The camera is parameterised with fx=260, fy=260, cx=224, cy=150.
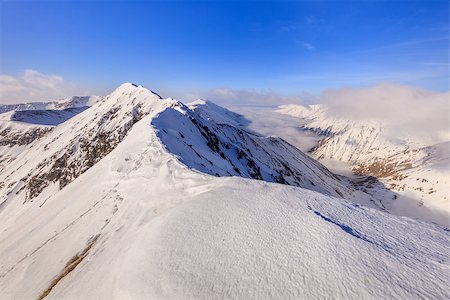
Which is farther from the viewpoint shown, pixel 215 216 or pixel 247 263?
pixel 215 216

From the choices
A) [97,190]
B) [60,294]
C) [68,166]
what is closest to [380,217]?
[60,294]

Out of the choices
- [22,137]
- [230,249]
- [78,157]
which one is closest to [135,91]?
[78,157]

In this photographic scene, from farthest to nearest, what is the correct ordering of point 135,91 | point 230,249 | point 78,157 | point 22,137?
point 22,137, point 135,91, point 78,157, point 230,249

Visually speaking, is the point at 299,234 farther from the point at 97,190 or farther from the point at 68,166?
the point at 68,166

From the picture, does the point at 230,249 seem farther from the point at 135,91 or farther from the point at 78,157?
the point at 135,91

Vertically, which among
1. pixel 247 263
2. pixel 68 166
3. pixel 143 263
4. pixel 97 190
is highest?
pixel 247 263

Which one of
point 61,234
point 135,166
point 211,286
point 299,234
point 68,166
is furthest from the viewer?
point 68,166

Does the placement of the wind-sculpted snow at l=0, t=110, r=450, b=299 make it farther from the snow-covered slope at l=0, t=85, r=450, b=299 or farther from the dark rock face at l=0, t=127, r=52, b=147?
the dark rock face at l=0, t=127, r=52, b=147

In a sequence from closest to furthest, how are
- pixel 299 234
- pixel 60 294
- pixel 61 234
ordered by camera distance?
1. pixel 299 234
2. pixel 60 294
3. pixel 61 234
